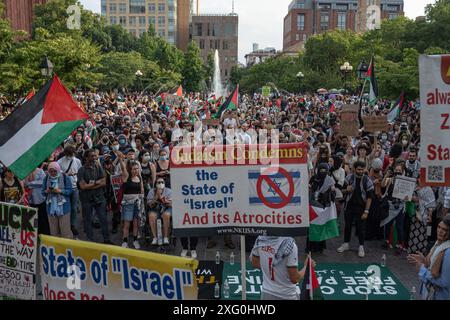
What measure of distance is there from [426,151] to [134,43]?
307 feet

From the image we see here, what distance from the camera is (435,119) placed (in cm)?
480

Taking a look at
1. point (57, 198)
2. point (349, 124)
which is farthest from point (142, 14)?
point (57, 198)

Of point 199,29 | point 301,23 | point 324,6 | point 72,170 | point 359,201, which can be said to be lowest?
point 359,201

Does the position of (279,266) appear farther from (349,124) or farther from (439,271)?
(349,124)

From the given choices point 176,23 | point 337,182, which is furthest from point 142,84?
point 176,23

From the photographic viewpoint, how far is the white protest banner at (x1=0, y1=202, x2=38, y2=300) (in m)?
4.95

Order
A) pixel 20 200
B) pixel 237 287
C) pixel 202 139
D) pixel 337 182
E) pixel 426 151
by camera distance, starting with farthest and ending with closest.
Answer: pixel 202 139 < pixel 337 182 < pixel 20 200 < pixel 237 287 < pixel 426 151

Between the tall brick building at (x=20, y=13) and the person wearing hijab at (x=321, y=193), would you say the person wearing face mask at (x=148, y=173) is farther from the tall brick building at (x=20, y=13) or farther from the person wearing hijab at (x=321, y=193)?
the tall brick building at (x=20, y=13)

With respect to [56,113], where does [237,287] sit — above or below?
below

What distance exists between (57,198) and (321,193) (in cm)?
482

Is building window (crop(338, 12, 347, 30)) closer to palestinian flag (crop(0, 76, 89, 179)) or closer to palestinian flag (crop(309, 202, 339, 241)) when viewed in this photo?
palestinian flag (crop(309, 202, 339, 241))

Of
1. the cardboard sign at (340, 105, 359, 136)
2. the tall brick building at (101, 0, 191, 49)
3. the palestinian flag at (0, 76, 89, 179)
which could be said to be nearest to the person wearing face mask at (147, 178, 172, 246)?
the palestinian flag at (0, 76, 89, 179)

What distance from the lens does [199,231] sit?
4836mm
